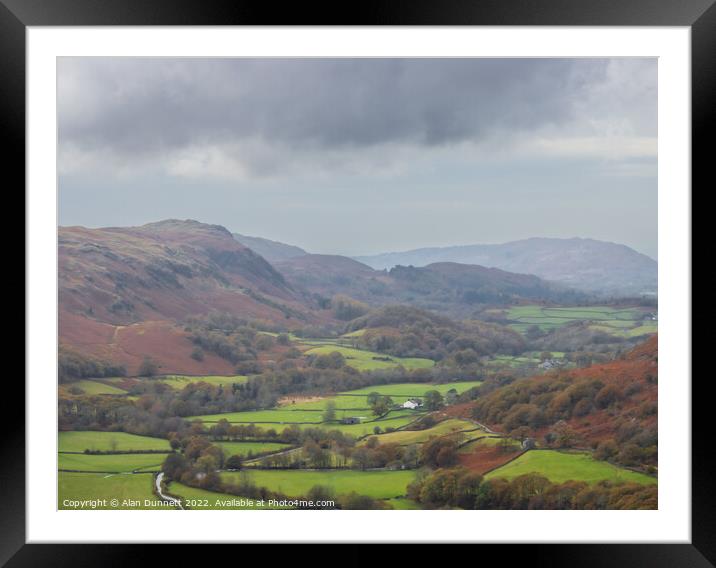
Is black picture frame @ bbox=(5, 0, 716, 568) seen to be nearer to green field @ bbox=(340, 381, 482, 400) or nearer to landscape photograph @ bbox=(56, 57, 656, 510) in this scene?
landscape photograph @ bbox=(56, 57, 656, 510)

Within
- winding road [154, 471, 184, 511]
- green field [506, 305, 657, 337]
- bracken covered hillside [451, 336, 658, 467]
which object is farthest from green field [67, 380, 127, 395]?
green field [506, 305, 657, 337]

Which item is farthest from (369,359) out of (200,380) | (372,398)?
(200,380)

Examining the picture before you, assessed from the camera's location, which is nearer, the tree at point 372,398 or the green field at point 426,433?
the green field at point 426,433

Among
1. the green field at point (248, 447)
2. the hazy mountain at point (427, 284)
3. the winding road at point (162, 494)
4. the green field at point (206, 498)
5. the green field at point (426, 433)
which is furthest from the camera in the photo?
the hazy mountain at point (427, 284)

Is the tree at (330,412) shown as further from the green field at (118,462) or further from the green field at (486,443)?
the green field at (118,462)

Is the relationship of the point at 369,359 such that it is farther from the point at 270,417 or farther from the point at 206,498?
the point at 206,498

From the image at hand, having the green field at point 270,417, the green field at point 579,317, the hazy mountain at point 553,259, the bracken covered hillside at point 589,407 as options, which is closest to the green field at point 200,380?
the green field at point 270,417
